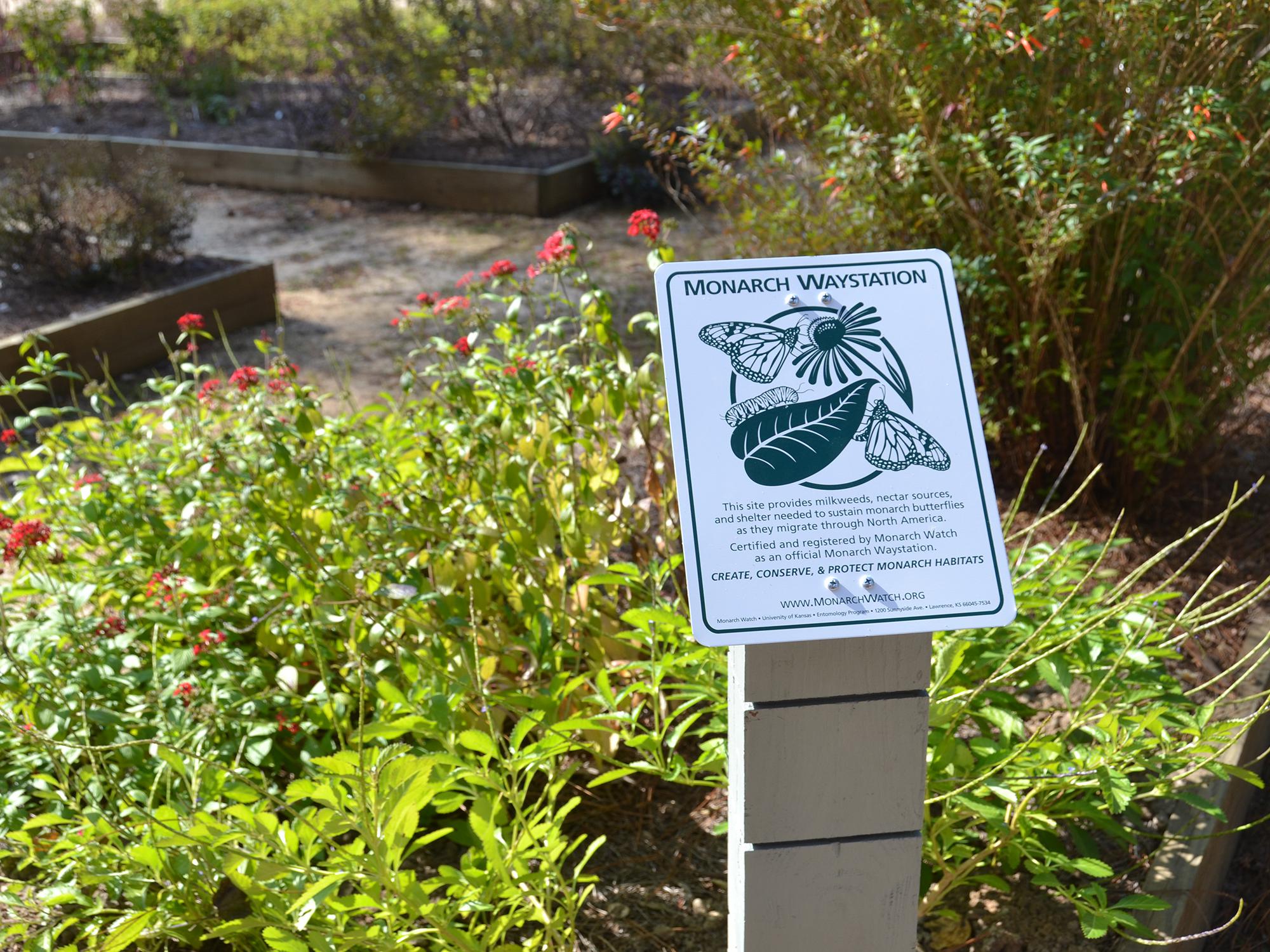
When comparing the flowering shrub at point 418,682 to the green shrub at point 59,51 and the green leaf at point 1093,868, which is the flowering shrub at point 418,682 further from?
the green shrub at point 59,51

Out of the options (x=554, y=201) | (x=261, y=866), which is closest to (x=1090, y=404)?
(x=261, y=866)

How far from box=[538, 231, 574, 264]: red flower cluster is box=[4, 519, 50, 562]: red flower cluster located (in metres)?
1.22

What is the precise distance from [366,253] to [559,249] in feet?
17.1

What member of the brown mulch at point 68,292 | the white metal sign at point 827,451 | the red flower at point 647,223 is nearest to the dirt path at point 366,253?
the brown mulch at point 68,292

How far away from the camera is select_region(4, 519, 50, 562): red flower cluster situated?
218cm

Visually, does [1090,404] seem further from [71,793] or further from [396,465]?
[71,793]

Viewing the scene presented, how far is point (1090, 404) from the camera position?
11.2 ft

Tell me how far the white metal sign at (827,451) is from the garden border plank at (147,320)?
13.9 feet

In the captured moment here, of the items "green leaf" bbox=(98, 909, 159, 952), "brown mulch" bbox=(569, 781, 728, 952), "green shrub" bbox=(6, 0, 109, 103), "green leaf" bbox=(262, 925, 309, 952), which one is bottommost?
"brown mulch" bbox=(569, 781, 728, 952)

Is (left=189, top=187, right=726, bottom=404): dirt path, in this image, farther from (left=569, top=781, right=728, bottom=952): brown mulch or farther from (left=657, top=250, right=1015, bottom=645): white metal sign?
(left=657, top=250, right=1015, bottom=645): white metal sign

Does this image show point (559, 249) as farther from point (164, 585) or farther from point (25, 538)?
point (25, 538)

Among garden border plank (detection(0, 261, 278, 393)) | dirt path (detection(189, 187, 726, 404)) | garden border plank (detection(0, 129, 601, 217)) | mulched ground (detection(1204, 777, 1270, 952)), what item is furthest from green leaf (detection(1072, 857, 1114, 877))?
garden border plank (detection(0, 129, 601, 217))

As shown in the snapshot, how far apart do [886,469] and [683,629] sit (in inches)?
28.3

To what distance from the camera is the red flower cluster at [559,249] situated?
8.60 feet
